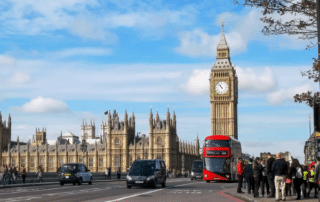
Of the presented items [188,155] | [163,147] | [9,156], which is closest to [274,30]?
[163,147]

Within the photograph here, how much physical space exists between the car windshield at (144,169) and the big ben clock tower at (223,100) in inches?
3577

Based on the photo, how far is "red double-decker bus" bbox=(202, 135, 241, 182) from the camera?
38281mm

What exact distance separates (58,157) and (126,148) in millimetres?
17164

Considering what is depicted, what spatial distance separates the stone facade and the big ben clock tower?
31.1 ft

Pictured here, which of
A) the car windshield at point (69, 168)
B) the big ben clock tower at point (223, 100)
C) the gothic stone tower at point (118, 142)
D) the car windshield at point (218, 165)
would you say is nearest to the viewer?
the car windshield at point (69, 168)

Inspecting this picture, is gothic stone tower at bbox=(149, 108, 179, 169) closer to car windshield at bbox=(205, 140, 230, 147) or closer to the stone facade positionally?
the stone facade

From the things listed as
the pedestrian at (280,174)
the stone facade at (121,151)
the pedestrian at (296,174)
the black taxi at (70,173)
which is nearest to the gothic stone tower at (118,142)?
the stone facade at (121,151)

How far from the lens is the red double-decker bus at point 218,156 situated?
3828 centimetres

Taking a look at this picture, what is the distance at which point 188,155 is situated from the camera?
11475cm

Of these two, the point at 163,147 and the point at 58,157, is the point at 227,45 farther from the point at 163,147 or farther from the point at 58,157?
the point at 58,157

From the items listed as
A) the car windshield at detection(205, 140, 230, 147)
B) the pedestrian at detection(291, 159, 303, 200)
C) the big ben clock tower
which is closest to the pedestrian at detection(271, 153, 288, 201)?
the pedestrian at detection(291, 159, 303, 200)

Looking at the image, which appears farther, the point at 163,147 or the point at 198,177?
the point at 163,147

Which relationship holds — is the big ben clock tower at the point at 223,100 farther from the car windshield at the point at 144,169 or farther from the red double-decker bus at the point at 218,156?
the car windshield at the point at 144,169

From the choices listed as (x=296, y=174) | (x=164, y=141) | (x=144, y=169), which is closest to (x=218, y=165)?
(x=144, y=169)
